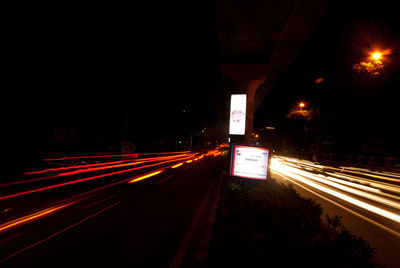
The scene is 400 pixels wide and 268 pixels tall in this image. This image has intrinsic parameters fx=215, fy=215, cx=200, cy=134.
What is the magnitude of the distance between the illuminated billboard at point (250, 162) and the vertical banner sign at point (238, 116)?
50.2 inches

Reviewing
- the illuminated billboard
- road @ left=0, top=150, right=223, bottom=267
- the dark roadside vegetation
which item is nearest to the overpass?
the illuminated billboard

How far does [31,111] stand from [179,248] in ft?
68.7

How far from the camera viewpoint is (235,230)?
3768 millimetres

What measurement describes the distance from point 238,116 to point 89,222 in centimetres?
684

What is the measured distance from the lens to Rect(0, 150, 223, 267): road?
4.32m

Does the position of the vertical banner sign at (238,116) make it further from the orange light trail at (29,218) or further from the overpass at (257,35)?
the orange light trail at (29,218)

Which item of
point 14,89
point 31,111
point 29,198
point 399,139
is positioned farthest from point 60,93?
point 399,139

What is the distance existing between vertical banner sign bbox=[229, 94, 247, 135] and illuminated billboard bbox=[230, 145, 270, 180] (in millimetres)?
1274

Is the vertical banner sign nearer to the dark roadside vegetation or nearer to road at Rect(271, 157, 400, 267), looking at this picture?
road at Rect(271, 157, 400, 267)

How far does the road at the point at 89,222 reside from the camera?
4.32m

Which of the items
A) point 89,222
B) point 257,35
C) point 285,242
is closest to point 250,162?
point 257,35

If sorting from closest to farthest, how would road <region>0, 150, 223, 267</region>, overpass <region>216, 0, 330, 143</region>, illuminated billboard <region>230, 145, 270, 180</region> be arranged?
road <region>0, 150, 223, 267</region> → overpass <region>216, 0, 330, 143</region> → illuminated billboard <region>230, 145, 270, 180</region>

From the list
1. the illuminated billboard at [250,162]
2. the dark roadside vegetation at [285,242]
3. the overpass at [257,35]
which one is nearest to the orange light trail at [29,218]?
the dark roadside vegetation at [285,242]

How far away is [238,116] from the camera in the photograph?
378 inches
